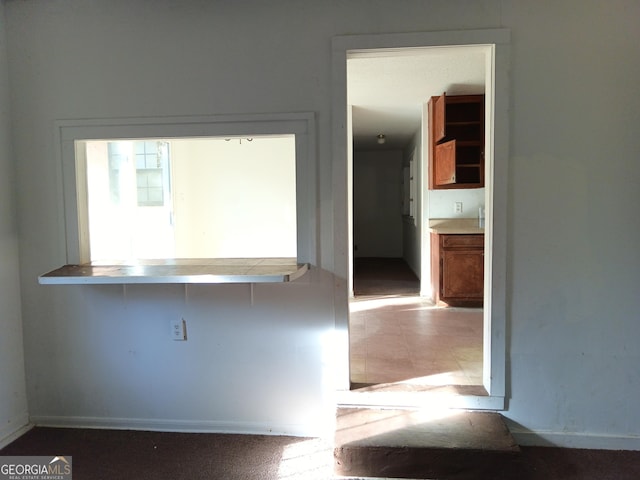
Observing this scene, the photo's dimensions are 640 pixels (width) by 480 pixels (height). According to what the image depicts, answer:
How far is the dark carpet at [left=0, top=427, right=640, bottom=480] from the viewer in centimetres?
183

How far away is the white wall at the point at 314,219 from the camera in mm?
1916

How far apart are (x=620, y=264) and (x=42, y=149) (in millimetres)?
3194

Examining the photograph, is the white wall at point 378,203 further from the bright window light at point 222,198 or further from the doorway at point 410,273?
the bright window light at point 222,198

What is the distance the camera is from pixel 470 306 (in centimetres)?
399

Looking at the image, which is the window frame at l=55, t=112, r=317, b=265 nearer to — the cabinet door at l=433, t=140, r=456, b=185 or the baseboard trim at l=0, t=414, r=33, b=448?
the baseboard trim at l=0, t=414, r=33, b=448

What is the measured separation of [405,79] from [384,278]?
10.1ft

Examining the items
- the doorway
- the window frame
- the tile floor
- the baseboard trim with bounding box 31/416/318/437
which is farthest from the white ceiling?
the baseboard trim with bounding box 31/416/318/437

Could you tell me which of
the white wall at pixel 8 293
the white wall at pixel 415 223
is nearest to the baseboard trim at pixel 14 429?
the white wall at pixel 8 293

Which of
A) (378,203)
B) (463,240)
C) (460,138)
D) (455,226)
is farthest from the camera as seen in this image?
(378,203)

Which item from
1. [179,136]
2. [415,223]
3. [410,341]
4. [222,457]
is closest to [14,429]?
[222,457]

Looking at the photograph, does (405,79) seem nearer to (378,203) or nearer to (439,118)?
(439,118)

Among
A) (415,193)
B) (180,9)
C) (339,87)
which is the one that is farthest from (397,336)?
(415,193)

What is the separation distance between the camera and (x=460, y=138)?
404 cm

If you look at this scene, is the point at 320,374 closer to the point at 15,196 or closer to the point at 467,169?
the point at 15,196
